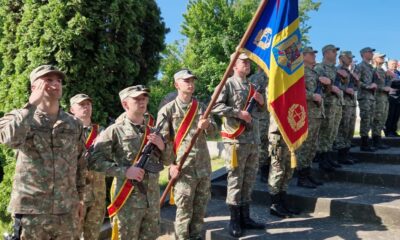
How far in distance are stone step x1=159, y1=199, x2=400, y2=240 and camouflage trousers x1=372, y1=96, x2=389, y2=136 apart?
3.91 m

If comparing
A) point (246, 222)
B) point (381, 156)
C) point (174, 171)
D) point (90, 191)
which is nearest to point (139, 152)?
point (174, 171)

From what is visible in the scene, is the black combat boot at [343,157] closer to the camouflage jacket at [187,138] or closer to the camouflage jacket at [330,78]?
the camouflage jacket at [330,78]

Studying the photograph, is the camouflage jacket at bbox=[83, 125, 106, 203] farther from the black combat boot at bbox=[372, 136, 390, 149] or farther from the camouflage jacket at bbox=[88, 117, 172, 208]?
the black combat boot at bbox=[372, 136, 390, 149]

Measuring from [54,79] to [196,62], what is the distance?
26.8 metres

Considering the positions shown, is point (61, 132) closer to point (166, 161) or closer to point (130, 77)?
point (166, 161)

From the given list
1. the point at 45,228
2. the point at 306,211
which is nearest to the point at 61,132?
the point at 45,228

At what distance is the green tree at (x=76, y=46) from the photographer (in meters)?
5.93

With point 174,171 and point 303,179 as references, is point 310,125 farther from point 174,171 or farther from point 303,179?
point 174,171

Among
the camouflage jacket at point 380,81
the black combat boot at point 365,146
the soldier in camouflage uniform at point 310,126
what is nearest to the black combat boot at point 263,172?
the soldier in camouflage uniform at point 310,126

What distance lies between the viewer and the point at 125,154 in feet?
12.4

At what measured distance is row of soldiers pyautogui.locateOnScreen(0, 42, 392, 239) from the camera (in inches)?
121

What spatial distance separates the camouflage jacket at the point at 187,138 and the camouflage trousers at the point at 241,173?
51cm

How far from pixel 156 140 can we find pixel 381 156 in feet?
18.0

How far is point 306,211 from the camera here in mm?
5848
